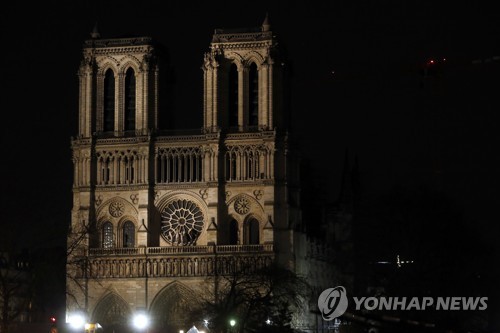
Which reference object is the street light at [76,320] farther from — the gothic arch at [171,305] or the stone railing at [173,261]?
the gothic arch at [171,305]

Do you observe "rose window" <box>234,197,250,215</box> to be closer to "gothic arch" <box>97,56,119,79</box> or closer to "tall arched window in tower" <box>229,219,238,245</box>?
"tall arched window in tower" <box>229,219,238,245</box>

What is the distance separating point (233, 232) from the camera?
97438 mm

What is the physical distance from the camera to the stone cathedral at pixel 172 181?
95.2 m

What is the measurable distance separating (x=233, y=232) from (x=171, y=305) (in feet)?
20.2

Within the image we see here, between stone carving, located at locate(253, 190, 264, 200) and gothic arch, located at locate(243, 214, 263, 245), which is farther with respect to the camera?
gothic arch, located at locate(243, 214, 263, 245)

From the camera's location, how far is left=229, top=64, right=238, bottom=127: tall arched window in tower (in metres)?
97.4

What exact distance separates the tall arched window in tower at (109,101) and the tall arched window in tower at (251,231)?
1120 cm

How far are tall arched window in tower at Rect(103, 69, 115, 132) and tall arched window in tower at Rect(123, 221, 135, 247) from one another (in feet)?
20.9

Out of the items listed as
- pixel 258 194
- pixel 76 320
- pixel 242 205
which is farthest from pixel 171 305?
pixel 258 194

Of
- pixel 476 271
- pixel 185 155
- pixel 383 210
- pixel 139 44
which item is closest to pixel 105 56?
pixel 139 44

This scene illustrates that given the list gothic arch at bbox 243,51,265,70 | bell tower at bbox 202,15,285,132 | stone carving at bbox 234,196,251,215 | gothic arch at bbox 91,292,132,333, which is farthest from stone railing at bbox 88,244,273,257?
gothic arch at bbox 243,51,265,70

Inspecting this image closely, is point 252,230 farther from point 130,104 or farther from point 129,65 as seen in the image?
point 129,65

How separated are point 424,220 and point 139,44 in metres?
21.7

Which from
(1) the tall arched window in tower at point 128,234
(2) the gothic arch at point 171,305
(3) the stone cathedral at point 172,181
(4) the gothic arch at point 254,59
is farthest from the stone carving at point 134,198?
(4) the gothic arch at point 254,59
